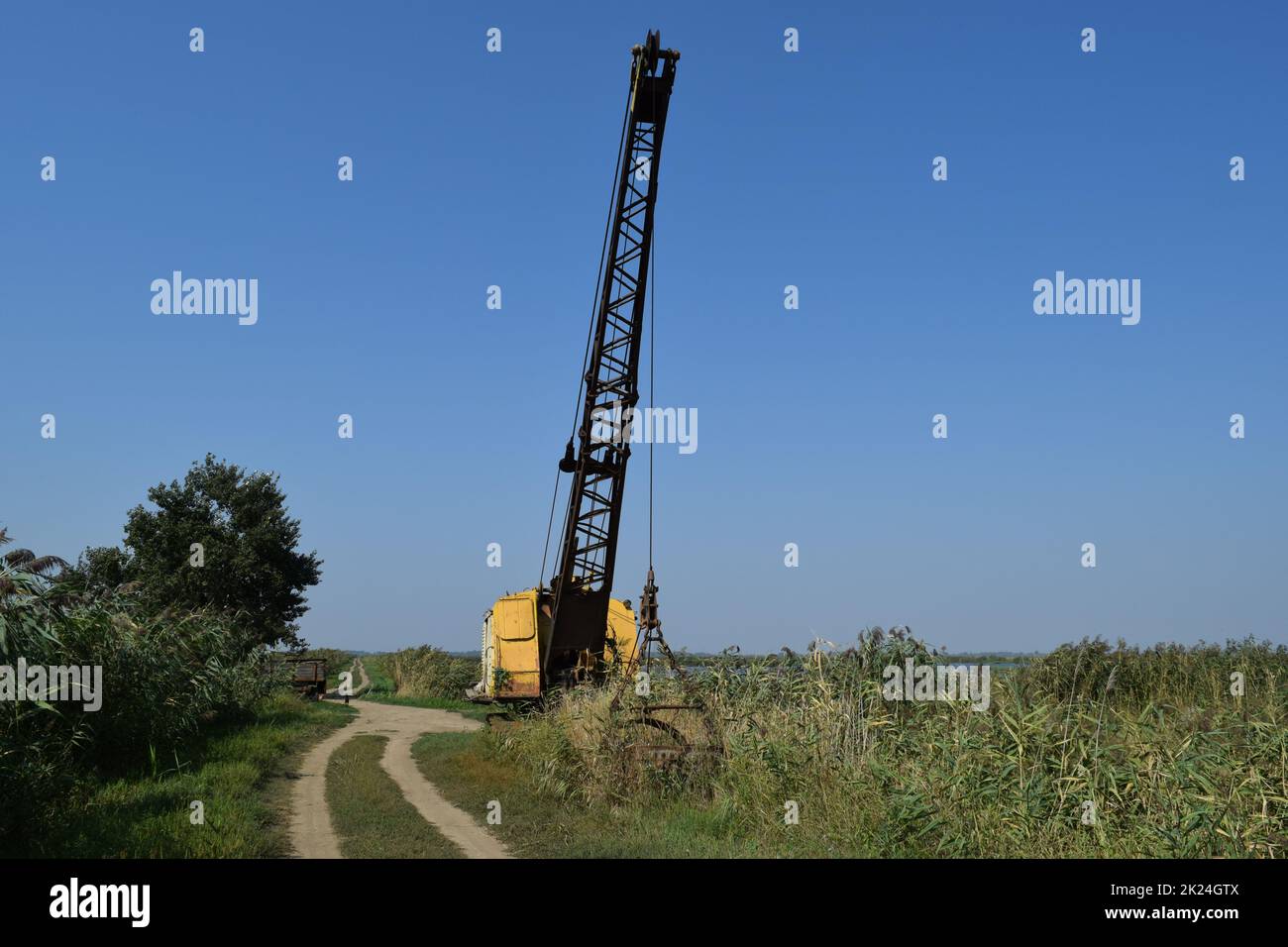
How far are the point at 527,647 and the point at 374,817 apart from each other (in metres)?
8.61

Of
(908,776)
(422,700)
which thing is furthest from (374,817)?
(422,700)

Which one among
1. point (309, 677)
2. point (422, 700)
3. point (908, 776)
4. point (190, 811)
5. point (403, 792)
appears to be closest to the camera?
point (908, 776)

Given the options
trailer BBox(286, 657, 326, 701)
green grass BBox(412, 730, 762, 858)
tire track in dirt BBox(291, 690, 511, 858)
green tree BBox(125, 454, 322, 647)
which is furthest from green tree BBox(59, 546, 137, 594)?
green grass BBox(412, 730, 762, 858)

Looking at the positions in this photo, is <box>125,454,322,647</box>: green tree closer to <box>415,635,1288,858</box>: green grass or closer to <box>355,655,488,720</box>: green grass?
<box>355,655,488,720</box>: green grass

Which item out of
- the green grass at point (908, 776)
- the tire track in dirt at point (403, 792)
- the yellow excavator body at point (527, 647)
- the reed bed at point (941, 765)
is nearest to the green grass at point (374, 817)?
the tire track in dirt at point (403, 792)

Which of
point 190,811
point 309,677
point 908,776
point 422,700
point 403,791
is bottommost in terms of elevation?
point 422,700

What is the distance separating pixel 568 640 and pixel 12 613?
1301 cm

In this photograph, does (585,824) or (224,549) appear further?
(224,549)

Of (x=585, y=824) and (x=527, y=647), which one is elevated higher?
(x=527, y=647)

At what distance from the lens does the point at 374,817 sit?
12.4 meters

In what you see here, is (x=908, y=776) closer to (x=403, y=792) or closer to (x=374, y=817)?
(x=374, y=817)

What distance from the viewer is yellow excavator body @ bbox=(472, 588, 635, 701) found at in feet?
68.0
